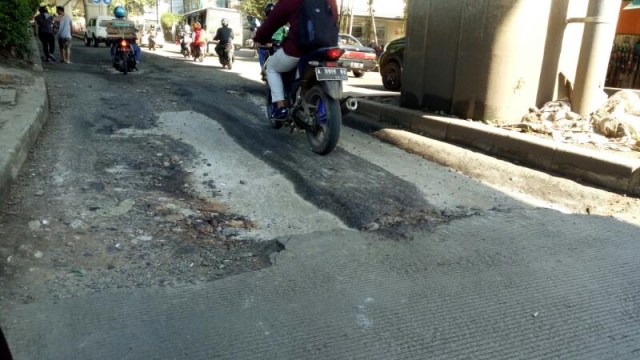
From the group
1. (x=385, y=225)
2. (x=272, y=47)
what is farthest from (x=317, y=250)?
(x=272, y=47)

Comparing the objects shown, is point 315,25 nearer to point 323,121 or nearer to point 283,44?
point 283,44

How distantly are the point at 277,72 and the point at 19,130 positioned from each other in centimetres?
273

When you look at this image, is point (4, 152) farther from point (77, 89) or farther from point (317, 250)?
point (77, 89)

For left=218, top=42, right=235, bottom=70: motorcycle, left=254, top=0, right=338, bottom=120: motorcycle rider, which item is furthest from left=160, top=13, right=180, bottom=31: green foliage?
left=254, top=0, right=338, bottom=120: motorcycle rider

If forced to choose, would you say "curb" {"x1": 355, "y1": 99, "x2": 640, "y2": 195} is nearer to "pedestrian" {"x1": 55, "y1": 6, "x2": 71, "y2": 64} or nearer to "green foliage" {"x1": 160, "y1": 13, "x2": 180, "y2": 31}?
"pedestrian" {"x1": 55, "y1": 6, "x2": 71, "y2": 64}

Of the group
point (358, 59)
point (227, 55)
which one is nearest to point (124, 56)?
point (227, 55)

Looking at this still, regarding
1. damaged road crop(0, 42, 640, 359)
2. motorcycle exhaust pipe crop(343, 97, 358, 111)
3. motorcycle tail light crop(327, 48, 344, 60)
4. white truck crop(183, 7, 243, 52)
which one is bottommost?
damaged road crop(0, 42, 640, 359)

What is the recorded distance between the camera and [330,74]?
5.04 meters

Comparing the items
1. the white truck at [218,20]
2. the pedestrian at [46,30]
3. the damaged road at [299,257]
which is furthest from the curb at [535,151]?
the white truck at [218,20]

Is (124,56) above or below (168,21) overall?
below

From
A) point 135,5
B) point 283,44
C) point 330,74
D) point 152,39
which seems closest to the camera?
point 330,74

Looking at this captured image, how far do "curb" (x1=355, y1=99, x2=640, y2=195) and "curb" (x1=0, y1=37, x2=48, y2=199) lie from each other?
4662 mm

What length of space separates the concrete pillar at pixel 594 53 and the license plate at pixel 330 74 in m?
3.29

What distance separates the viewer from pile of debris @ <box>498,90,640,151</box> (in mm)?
5637
